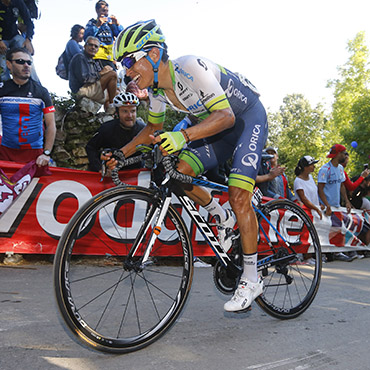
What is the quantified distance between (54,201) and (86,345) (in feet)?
11.0

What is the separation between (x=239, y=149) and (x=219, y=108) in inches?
18.8

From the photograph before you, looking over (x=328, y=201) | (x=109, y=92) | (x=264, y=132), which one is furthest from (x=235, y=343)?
(x=109, y=92)

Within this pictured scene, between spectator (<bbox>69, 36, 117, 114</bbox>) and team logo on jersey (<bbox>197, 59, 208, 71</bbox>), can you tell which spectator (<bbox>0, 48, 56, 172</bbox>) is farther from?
spectator (<bbox>69, 36, 117, 114</bbox>)

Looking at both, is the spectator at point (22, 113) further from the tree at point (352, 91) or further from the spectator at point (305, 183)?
the tree at point (352, 91)

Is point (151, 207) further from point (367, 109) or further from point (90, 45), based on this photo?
point (367, 109)

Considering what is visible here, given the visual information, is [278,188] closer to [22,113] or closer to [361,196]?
[361,196]

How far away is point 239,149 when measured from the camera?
10.5ft

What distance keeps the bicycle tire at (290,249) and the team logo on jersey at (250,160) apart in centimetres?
60

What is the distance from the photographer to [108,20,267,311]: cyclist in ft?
9.17

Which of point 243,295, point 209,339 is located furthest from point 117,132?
point 209,339

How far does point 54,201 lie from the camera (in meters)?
5.42

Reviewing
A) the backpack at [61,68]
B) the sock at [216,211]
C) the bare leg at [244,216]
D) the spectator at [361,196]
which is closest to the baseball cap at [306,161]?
the spectator at [361,196]

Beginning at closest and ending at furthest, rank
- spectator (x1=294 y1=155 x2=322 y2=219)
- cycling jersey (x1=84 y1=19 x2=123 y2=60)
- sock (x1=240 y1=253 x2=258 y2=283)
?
1. sock (x1=240 y1=253 x2=258 y2=283)
2. spectator (x1=294 y1=155 x2=322 y2=219)
3. cycling jersey (x1=84 y1=19 x2=123 y2=60)

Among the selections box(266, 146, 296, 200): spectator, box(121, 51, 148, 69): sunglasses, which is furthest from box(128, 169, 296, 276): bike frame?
box(266, 146, 296, 200): spectator
